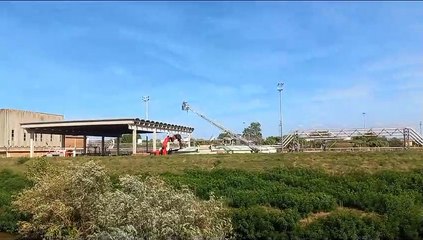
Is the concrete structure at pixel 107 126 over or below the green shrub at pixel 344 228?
over

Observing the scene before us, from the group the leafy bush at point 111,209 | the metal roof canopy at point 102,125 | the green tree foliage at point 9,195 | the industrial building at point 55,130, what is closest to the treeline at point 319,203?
the leafy bush at point 111,209

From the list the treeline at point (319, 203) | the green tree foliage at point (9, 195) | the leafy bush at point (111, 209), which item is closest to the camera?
the leafy bush at point (111, 209)

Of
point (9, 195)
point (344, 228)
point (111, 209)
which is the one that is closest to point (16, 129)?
point (9, 195)

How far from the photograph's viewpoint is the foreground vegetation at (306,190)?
953 inches

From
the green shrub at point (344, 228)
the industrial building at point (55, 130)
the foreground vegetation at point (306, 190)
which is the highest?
the industrial building at point (55, 130)

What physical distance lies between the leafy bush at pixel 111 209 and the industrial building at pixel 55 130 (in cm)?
2479

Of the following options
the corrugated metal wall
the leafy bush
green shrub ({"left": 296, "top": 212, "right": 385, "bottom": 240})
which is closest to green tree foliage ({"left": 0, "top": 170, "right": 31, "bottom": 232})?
the leafy bush

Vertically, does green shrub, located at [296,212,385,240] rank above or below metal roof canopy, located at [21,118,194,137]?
below

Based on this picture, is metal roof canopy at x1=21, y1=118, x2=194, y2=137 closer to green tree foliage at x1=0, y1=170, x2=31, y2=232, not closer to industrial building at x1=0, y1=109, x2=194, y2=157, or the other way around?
industrial building at x1=0, y1=109, x2=194, y2=157

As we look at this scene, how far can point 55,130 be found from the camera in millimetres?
60219

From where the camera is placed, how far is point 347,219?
24219mm

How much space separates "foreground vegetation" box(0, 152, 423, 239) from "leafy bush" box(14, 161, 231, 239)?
255 centimetres

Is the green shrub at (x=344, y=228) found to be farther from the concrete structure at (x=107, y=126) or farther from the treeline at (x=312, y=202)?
the concrete structure at (x=107, y=126)

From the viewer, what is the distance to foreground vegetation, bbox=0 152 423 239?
24203mm
